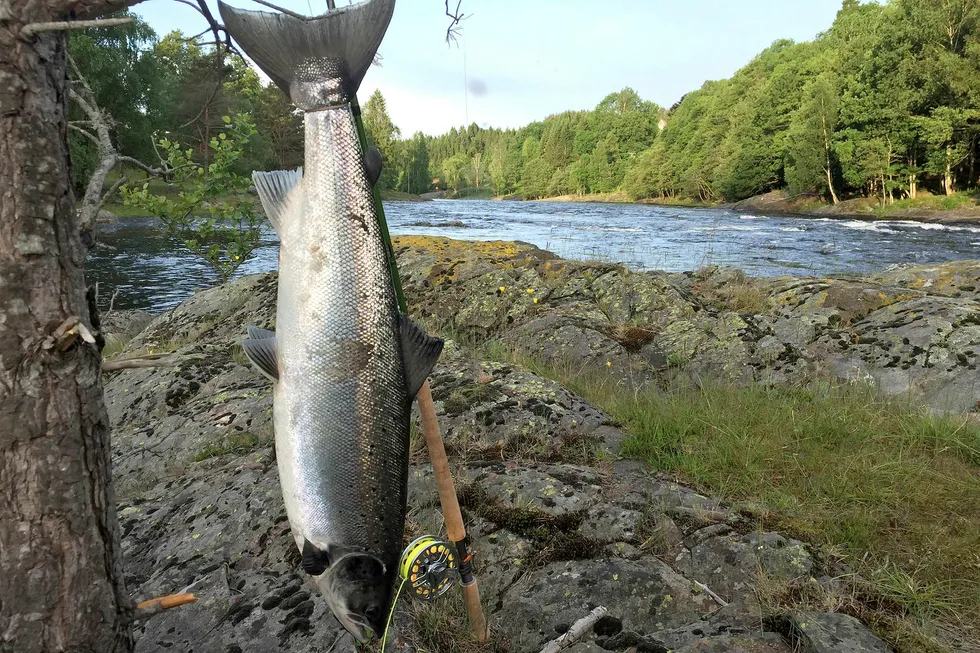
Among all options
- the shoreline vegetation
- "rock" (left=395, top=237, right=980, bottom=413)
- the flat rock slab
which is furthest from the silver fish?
the shoreline vegetation

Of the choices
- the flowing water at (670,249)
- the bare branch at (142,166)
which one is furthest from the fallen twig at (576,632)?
the flowing water at (670,249)

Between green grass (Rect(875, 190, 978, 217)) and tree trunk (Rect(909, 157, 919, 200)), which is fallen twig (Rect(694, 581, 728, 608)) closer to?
green grass (Rect(875, 190, 978, 217))

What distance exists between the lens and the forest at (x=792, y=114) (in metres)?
Answer: 23.0

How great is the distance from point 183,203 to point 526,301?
4787mm

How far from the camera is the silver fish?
178 cm

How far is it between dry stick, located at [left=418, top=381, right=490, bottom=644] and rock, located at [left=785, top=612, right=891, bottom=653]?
1282 millimetres

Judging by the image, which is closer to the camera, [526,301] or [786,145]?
[526,301]

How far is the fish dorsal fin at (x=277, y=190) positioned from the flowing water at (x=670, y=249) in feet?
34.8

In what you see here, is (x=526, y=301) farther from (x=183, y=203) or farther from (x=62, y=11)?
(x=62, y=11)

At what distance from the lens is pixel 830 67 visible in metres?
49.0

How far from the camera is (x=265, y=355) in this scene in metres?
1.79

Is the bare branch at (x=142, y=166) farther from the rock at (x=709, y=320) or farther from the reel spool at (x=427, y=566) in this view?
the rock at (x=709, y=320)

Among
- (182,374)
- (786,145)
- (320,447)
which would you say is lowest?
(182,374)

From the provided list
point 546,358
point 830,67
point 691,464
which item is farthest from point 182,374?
point 830,67
